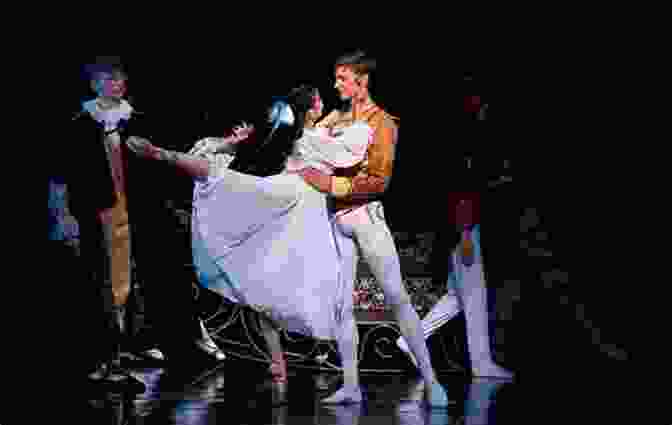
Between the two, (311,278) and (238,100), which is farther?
(238,100)

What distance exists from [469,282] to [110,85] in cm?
216

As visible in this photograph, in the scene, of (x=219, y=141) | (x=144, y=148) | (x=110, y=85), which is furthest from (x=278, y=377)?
(x=110, y=85)

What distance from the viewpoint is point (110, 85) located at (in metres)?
8.05

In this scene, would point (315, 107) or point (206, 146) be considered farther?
point (206, 146)

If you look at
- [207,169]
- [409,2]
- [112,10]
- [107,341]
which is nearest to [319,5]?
[409,2]

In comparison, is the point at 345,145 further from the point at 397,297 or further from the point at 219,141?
the point at 219,141

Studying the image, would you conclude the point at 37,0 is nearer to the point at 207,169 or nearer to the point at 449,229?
the point at 207,169

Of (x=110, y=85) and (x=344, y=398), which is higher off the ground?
(x=110, y=85)

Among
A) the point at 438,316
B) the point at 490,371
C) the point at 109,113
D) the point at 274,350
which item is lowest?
the point at 490,371

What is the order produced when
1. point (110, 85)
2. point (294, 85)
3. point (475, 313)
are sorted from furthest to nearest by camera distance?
point (294, 85)
point (475, 313)
point (110, 85)

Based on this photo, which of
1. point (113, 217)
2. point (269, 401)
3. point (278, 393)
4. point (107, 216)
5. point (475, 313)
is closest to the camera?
point (269, 401)

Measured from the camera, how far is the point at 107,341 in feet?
23.7

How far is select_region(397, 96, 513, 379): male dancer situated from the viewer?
27.8 feet

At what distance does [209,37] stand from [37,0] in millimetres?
1009
